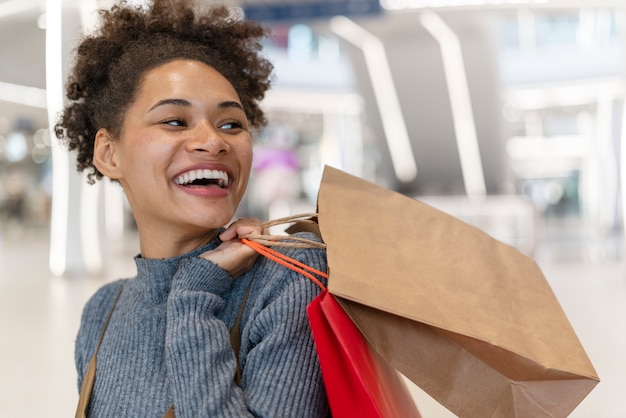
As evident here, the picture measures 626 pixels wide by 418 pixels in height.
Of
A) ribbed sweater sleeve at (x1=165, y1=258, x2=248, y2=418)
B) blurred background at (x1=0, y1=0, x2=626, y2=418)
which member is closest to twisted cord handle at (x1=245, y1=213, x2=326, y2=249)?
ribbed sweater sleeve at (x1=165, y1=258, x2=248, y2=418)

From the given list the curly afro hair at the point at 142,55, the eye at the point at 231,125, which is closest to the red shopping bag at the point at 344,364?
the eye at the point at 231,125

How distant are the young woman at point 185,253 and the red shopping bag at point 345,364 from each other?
0.10m

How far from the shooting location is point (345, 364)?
3.65 ft

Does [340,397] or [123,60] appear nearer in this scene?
[340,397]

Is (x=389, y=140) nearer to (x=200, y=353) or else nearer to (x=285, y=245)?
(x=285, y=245)

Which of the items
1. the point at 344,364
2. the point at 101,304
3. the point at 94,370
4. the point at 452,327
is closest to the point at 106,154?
the point at 101,304

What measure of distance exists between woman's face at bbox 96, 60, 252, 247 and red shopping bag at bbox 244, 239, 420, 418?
15.0 inches

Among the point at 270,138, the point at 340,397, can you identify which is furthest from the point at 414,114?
the point at 340,397

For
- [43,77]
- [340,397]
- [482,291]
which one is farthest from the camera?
[43,77]

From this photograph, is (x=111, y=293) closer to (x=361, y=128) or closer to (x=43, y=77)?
(x=43, y=77)

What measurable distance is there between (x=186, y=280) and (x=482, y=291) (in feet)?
1.85

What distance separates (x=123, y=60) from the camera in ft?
4.98

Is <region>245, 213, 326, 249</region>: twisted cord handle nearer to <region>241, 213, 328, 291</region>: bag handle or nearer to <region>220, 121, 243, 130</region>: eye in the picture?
<region>241, 213, 328, 291</region>: bag handle

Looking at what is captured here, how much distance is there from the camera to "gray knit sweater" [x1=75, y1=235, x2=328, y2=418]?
1.17m
